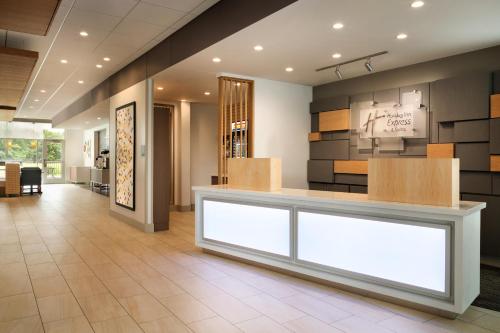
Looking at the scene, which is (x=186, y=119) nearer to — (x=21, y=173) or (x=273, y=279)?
(x=273, y=279)

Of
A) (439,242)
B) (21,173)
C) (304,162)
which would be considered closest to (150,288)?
(439,242)

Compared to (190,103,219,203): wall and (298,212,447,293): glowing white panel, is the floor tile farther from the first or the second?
(190,103,219,203): wall

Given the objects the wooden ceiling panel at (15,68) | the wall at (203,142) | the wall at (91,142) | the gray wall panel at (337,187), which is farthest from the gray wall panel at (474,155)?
the wall at (91,142)

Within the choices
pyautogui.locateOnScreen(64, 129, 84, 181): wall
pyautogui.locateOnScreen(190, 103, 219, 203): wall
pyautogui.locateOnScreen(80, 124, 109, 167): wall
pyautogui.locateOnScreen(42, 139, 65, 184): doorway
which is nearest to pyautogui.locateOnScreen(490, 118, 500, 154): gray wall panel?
pyautogui.locateOnScreen(190, 103, 219, 203): wall

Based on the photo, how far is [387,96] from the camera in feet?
20.1

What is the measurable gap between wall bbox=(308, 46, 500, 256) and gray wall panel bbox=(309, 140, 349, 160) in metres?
0.28

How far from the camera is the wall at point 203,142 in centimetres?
978

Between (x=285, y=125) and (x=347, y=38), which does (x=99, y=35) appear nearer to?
(x=285, y=125)

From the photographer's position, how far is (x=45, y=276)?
4172 millimetres

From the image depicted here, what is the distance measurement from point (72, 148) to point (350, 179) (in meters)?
16.8

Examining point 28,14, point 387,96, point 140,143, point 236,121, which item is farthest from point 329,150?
point 28,14

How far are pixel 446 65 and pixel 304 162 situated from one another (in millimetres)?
3065

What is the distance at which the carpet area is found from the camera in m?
3.37

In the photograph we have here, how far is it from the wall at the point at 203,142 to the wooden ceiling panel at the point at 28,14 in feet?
17.5
